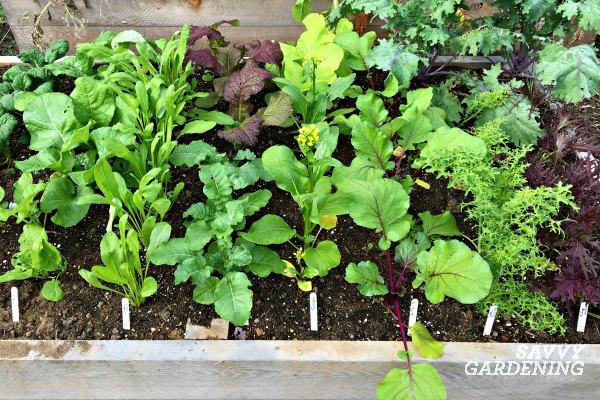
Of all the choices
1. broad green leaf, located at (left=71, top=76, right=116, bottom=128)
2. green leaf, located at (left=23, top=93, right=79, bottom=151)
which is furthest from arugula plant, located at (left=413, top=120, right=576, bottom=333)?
green leaf, located at (left=23, top=93, right=79, bottom=151)

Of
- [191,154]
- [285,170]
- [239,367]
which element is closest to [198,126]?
[191,154]

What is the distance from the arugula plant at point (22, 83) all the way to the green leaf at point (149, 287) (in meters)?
0.73

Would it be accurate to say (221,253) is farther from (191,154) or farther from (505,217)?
(505,217)

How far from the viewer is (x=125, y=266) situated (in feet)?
4.61

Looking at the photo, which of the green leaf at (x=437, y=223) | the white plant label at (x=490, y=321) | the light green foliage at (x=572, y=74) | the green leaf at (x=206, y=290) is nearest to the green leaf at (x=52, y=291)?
the green leaf at (x=206, y=290)

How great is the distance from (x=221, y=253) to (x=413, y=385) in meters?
0.62

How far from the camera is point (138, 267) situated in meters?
1.53

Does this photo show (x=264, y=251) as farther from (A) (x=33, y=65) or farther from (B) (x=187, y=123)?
(A) (x=33, y=65)

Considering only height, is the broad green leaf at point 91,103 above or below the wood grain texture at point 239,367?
above

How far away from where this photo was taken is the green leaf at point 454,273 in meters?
1.42

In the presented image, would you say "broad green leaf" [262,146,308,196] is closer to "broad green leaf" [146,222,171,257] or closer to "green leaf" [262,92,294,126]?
"green leaf" [262,92,294,126]

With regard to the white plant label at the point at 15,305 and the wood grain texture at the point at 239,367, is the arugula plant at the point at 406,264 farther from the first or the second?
the white plant label at the point at 15,305

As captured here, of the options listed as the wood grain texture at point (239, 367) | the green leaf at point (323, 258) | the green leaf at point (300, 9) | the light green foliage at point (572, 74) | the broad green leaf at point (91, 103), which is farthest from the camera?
the green leaf at point (300, 9)

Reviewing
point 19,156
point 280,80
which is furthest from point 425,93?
point 19,156
